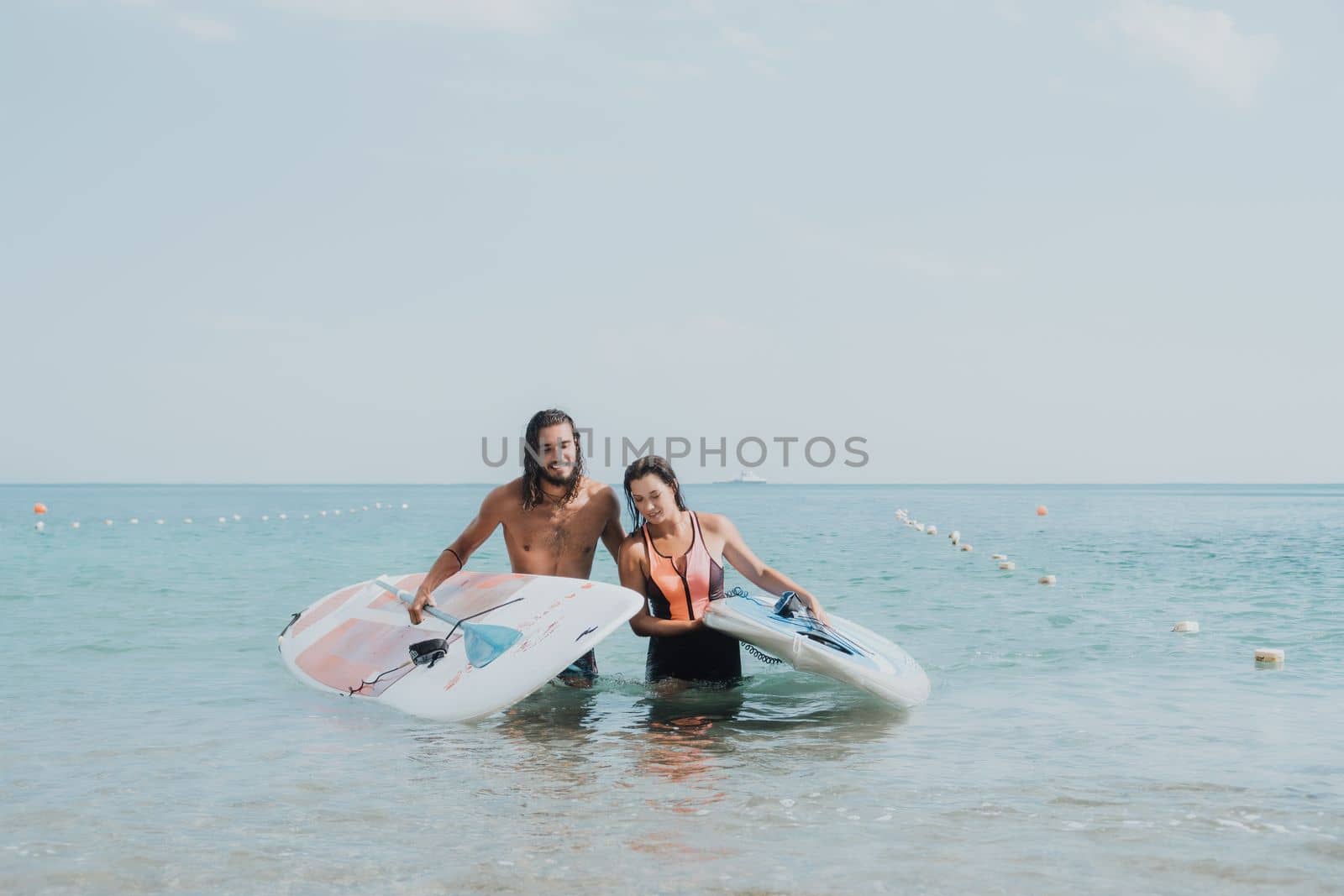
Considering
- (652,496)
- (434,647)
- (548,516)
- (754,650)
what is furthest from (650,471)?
(434,647)

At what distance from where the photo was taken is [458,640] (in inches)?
236

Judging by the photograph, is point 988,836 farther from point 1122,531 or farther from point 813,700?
point 1122,531

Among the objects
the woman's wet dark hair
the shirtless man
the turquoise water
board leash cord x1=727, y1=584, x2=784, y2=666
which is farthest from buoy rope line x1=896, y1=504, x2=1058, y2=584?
the woman's wet dark hair

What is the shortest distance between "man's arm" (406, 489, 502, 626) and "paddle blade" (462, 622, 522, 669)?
1.21 ft

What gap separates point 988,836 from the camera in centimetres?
378

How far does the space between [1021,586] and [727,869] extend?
1022 cm

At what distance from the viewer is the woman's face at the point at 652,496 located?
5.30m

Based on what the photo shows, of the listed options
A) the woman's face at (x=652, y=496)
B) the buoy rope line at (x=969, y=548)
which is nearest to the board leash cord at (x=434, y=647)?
the woman's face at (x=652, y=496)

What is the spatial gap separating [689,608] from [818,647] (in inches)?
27.3

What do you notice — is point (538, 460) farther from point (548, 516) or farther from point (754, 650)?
point (754, 650)

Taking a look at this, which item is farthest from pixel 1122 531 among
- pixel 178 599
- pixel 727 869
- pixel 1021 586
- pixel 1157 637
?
pixel 727 869

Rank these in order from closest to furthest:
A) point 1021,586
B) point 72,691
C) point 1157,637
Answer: point 72,691 → point 1157,637 → point 1021,586

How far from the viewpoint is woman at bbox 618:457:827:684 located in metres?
5.52

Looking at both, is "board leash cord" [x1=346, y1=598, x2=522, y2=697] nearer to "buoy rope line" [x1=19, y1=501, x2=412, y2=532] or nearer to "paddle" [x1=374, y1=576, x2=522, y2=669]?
"paddle" [x1=374, y1=576, x2=522, y2=669]
